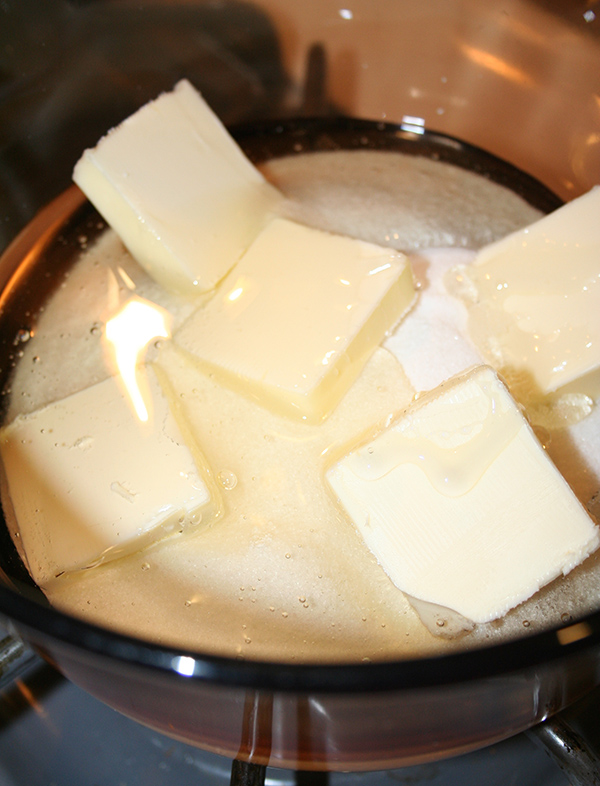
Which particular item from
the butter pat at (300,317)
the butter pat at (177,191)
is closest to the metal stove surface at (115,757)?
the butter pat at (300,317)

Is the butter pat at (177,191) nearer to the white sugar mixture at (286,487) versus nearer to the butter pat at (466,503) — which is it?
the white sugar mixture at (286,487)

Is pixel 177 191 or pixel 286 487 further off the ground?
pixel 177 191

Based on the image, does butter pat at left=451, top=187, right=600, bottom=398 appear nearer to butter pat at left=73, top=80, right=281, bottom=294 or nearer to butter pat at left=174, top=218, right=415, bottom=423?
butter pat at left=174, top=218, right=415, bottom=423

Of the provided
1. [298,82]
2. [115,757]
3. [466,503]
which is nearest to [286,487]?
[466,503]

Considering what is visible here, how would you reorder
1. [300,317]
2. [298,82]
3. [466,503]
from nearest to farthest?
[466,503] < [300,317] < [298,82]

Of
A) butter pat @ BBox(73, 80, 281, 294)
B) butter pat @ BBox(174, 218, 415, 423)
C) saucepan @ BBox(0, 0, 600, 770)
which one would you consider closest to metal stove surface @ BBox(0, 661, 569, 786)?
saucepan @ BBox(0, 0, 600, 770)

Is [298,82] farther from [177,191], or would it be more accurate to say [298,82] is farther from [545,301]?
[545,301]
